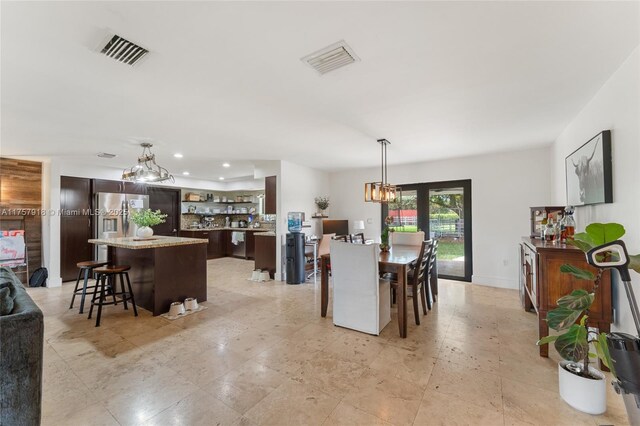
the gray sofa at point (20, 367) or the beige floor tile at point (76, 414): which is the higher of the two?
the gray sofa at point (20, 367)

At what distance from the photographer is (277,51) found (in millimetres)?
1824

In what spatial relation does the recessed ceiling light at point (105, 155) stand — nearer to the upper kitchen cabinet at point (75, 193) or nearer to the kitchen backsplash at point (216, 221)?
the upper kitchen cabinet at point (75, 193)

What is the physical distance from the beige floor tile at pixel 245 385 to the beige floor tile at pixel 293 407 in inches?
2.6

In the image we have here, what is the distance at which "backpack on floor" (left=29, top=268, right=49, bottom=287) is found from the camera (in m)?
4.88

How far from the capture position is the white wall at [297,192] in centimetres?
546

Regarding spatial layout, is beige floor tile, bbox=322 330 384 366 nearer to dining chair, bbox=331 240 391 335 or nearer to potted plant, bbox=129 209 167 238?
dining chair, bbox=331 240 391 335

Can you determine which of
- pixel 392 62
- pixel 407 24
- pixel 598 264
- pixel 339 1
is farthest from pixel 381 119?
pixel 598 264

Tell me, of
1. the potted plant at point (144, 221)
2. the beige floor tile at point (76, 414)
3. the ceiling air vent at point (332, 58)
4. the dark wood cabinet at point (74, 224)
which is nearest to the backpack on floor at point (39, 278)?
the dark wood cabinet at point (74, 224)

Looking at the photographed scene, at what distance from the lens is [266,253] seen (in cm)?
568

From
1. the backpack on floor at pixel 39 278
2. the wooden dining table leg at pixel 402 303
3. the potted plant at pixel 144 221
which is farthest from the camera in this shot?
the backpack on floor at pixel 39 278

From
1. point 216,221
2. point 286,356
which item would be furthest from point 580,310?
point 216,221

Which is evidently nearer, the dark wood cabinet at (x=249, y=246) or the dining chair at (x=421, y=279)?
the dining chair at (x=421, y=279)

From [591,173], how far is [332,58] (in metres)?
2.61

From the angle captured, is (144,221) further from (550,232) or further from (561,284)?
(550,232)
